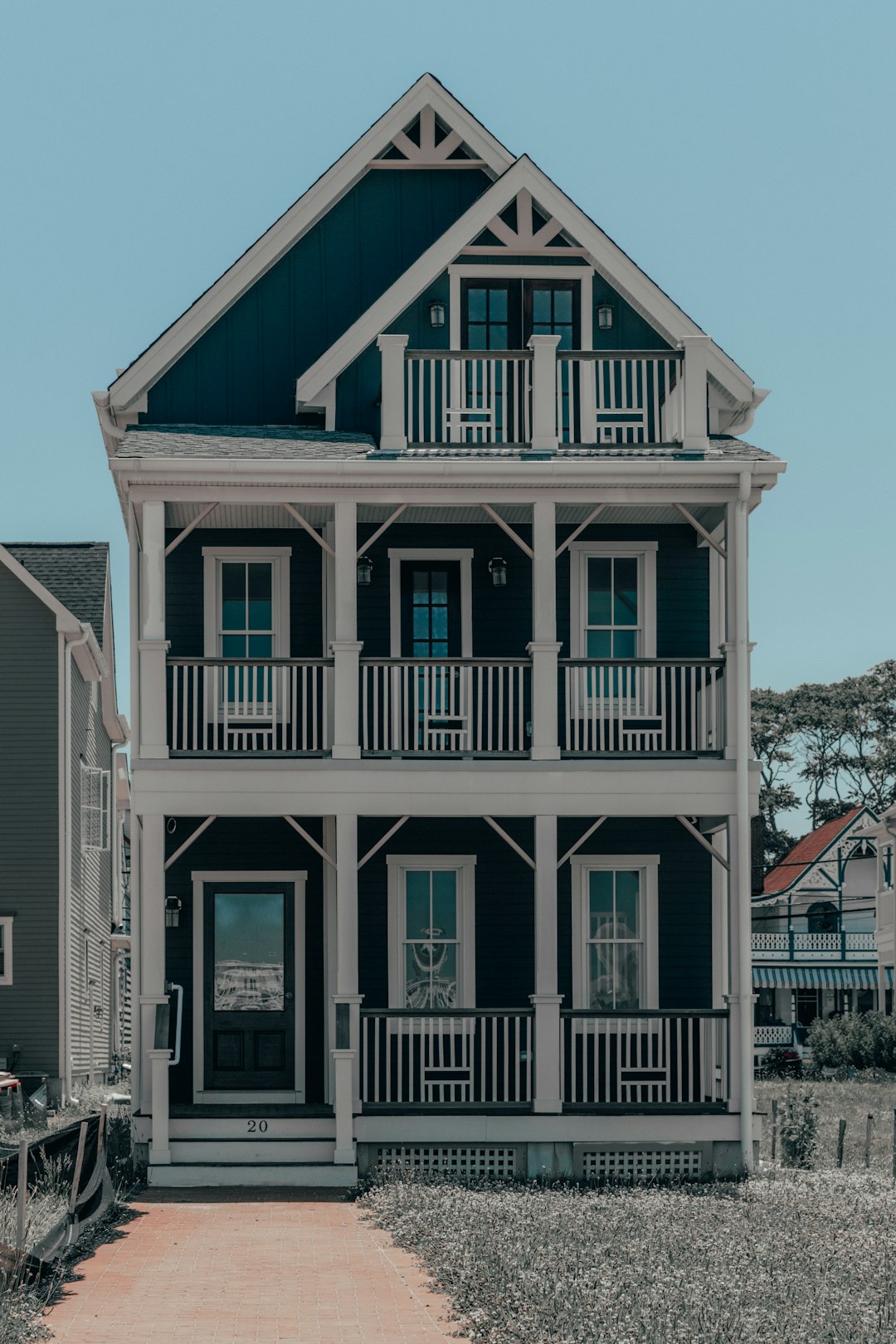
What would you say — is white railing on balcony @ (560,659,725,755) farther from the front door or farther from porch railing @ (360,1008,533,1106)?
the front door

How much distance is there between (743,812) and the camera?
54.6 feet

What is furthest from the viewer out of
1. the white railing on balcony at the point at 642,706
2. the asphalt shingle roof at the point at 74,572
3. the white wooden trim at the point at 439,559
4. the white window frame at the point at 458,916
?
the asphalt shingle roof at the point at 74,572

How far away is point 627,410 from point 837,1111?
50.5 ft

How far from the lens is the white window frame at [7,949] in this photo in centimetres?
2564

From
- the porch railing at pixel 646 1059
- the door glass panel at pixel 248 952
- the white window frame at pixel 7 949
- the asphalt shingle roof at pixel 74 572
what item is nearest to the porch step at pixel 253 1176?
the porch railing at pixel 646 1059

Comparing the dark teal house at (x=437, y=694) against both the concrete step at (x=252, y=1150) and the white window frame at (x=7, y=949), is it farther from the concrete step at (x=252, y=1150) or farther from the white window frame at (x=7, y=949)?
the white window frame at (x=7, y=949)

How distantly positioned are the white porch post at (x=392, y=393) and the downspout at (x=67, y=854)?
10621 millimetres

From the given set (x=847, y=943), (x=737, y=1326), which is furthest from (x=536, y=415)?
(x=847, y=943)

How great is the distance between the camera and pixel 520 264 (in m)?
18.6

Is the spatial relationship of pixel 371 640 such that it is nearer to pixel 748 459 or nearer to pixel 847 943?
pixel 748 459

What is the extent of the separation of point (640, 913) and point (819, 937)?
3162 centimetres

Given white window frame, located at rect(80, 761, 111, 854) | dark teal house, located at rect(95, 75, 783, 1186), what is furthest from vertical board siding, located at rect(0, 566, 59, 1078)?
dark teal house, located at rect(95, 75, 783, 1186)

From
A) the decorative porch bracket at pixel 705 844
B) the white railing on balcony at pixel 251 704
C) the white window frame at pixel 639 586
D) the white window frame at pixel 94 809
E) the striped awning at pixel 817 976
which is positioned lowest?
the striped awning at pixel 817 976

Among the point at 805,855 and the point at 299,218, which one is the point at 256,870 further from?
the point at 805,855
